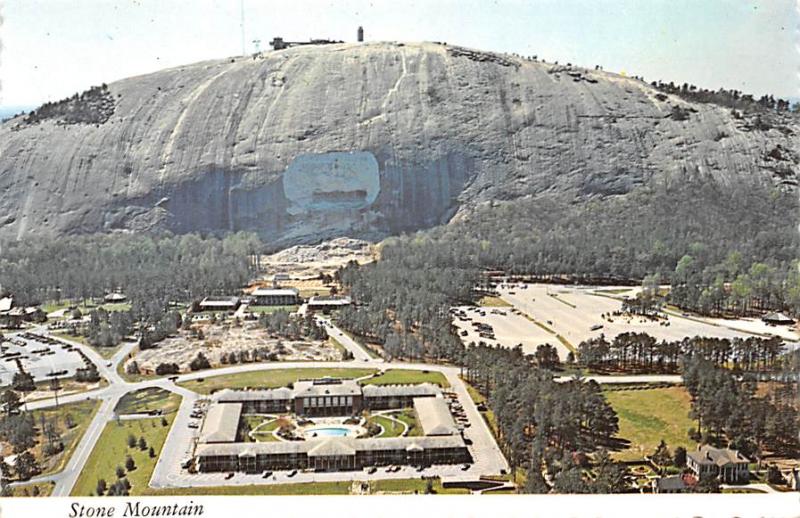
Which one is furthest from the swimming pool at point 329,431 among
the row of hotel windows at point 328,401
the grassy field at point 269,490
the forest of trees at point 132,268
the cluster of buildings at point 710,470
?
the forest of trees at point 132,268

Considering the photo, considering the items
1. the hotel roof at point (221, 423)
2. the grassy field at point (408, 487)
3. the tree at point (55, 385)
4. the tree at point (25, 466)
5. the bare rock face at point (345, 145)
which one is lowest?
the grassy field at point (408, 487)

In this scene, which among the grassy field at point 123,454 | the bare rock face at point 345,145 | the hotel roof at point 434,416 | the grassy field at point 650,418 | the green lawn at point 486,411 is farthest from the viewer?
the bare rock face at point 345,145

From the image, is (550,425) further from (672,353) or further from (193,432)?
(193,432)

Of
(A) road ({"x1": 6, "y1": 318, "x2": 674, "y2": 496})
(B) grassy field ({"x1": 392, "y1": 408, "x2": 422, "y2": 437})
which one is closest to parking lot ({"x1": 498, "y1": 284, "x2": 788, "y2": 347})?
(A) road ({"x1": 6, "y1": 318, "x2": 674, "y2": 496})

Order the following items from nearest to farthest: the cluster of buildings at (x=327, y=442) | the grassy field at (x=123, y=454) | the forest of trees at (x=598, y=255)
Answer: the grassy field at (x=123, y=454) → the cluster of buildings at (x=327, y=442) → the forest of trees at (x=598, y=255)

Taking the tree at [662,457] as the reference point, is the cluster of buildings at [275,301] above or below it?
above

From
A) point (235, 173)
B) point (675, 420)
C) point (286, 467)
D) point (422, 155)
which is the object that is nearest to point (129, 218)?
point (235, 173)

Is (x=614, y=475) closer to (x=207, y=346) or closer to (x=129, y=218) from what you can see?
(x=207, y=346)

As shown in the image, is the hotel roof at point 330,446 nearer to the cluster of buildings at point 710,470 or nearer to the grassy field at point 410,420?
the grassy field at point 410,420
